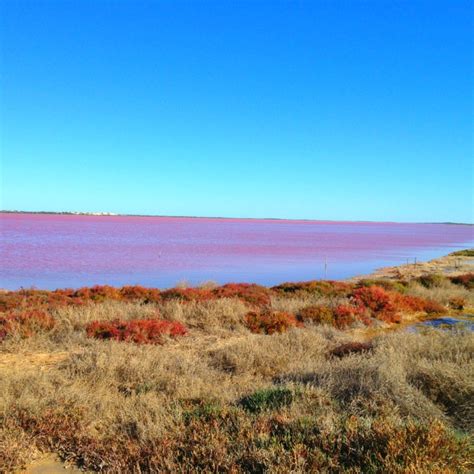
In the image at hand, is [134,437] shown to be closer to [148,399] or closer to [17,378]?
[148,399]

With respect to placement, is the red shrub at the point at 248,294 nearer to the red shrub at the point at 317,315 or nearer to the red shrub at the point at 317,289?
the red shrub at the point at 317,289

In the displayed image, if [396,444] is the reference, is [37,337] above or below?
below

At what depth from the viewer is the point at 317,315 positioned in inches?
440

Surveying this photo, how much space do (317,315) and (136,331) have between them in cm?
469

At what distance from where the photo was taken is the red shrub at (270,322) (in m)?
10.1

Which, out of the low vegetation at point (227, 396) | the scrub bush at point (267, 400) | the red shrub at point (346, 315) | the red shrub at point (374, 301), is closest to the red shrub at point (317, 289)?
the red shrub at point (374, 301)

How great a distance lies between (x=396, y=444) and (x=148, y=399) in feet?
9.35

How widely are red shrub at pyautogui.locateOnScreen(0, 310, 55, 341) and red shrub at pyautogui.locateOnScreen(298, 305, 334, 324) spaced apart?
233 inches

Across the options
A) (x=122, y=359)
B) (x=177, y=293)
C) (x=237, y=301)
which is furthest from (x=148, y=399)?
(x=177, y=293)

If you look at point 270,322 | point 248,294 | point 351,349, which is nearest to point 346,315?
point 270,322

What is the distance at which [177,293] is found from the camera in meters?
13.4

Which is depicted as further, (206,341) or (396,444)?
(206,341)

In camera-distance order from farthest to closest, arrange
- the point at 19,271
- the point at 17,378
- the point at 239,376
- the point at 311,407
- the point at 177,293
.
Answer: the point at 19,271 < the point at 177,293 < the point at 239,376 < the point at 17,378 < the point at 311,407

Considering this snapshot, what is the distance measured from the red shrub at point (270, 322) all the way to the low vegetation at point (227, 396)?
0.11 feet
